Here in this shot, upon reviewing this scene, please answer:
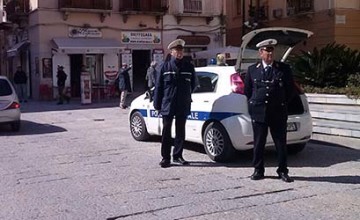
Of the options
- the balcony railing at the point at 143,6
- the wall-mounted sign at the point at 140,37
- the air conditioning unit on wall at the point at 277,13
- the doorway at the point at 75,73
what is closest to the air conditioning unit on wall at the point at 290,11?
the air conditioning unit on wall at the point at 277,13

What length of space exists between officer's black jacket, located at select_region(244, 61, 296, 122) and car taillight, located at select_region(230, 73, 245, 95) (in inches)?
45.1

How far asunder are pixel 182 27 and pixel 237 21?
21.1 ft

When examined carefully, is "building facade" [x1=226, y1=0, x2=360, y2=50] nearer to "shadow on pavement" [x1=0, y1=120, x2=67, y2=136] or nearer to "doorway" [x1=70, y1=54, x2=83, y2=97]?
"doorway" [x1=70, y1=54, x2=83, y2=97]

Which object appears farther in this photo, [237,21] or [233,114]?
[237,21]

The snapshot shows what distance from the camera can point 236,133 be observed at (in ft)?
26.4

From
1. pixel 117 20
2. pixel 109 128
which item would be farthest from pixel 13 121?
pixel 117 20

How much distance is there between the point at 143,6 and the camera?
28203mm

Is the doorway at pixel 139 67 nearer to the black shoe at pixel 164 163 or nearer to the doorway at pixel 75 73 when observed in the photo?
the doorway at pixel 75 73

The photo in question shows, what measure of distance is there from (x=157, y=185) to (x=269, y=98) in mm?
1801

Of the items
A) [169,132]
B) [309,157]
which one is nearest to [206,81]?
[169,132]

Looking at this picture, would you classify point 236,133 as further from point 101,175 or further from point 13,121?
point 13,121

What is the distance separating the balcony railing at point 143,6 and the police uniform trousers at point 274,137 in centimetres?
2146

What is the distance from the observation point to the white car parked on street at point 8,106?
13117mm

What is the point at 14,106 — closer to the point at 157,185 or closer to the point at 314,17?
the point at 157,185
